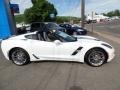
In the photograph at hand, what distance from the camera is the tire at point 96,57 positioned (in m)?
7.11

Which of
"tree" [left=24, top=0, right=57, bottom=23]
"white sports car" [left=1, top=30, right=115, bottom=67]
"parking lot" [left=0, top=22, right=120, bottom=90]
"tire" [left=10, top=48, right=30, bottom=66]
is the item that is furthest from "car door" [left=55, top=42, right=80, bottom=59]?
"tree" [left=24, top=0, right=57, bottom=23]

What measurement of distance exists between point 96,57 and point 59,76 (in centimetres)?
162

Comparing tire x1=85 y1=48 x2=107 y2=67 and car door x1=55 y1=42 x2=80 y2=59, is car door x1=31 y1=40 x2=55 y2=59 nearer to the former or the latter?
A: car door x1=55 y1=42 x2=80 y2=59

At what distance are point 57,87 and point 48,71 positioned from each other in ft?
5.15

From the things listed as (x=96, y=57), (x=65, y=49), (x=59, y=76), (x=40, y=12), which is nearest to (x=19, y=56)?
(x=65, y=49)

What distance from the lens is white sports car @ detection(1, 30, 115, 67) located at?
281 inches

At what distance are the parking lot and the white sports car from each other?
10.8 inches

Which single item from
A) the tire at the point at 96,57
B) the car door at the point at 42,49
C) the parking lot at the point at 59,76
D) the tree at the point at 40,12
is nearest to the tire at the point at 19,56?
the parking lot at the point at 59,76

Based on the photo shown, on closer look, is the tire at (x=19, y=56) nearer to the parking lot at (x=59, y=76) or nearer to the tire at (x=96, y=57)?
the parking lot at (x=59, y=76)

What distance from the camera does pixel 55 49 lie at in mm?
7340

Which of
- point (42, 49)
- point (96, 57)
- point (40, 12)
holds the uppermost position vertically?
point (42, 49)

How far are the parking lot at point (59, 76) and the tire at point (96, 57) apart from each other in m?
0.18

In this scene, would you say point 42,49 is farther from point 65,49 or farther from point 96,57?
point 96,57

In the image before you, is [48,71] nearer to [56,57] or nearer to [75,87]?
[56,57]
